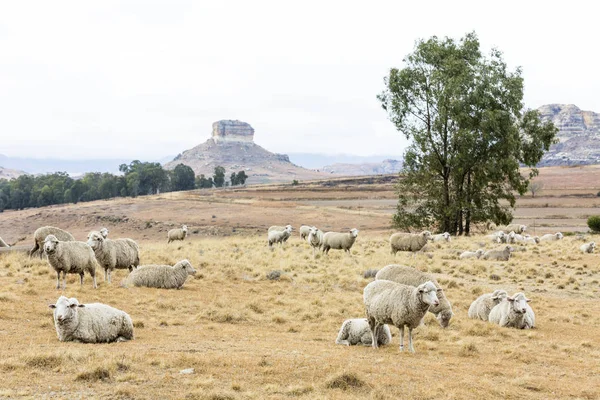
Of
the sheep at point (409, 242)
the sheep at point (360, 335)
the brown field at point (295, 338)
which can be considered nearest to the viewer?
the brown field at point (295, 338)

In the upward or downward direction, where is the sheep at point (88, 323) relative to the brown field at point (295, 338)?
upward

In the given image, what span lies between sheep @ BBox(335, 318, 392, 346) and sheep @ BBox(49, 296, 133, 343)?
16.4 ft

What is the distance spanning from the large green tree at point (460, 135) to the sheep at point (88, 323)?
31.9m

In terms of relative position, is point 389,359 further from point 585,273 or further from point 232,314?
point 585,273

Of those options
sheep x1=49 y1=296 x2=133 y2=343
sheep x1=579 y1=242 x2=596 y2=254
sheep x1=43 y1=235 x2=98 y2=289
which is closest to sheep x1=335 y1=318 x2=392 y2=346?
sheep x1=49 y1=296 x2=133 y2=343

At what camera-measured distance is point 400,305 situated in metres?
12.0

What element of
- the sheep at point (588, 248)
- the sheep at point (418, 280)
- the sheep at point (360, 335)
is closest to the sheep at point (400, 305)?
the sheep at point (360, 335)

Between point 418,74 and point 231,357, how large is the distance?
36.2 m

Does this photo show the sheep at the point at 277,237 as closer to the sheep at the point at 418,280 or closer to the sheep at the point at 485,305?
the sheep at the point at 485,305

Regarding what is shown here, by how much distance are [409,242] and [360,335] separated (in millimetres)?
18244

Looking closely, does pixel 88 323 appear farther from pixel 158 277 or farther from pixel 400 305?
pixel 158 277

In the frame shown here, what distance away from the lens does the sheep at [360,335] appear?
42.8ft

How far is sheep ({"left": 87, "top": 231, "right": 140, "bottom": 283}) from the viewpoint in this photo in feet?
64.7

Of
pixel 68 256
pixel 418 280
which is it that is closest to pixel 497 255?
pixel 418 280
